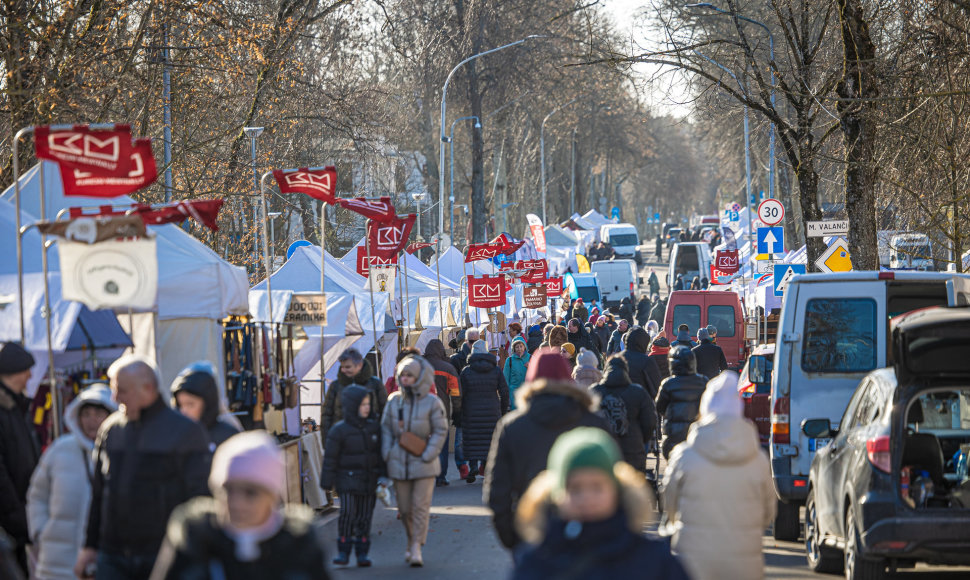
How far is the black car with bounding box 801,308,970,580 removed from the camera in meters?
8.25

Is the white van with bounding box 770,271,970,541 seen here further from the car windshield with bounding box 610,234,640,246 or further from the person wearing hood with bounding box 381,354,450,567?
the car windshield with bounding box 610,234,640,246

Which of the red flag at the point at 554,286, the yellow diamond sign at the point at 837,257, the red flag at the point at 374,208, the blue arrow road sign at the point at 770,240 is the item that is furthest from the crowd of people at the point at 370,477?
the red flag at the point at 554,286

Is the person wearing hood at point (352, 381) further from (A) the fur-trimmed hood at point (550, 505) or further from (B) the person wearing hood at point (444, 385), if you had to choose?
(A) the fur-trimmed hood at point (550, 505)

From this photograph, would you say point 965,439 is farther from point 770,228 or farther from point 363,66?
point 363,66

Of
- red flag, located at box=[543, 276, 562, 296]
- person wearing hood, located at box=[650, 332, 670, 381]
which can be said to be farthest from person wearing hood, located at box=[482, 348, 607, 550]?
red flag, located at box=[543, 276, 562, 296]

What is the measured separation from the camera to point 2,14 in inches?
594

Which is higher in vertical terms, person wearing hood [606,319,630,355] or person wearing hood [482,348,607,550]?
person wearing hood [606,319,630,355]

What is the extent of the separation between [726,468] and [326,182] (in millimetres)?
8476

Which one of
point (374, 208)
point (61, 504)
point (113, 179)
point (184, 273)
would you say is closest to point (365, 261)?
point (374, 208)

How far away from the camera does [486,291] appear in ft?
82.0

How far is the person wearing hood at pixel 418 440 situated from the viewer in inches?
413

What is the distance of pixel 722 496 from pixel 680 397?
562 centimetres

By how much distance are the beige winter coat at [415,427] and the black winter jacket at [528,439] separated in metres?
3.63

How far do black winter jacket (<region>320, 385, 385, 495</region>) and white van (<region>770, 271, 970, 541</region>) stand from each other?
3.41 meters
